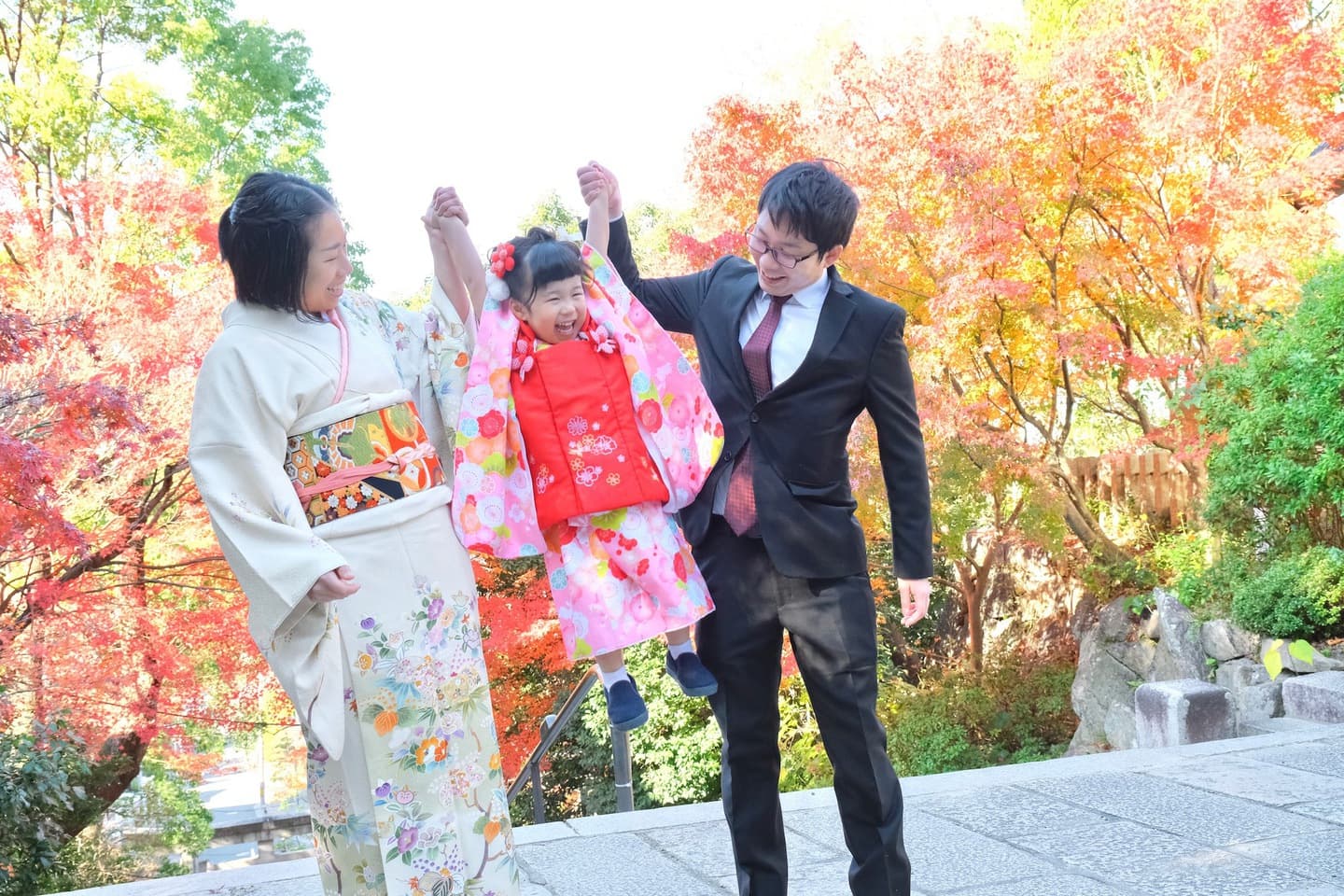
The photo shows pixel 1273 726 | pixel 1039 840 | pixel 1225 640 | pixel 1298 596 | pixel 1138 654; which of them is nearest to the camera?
pixel 1039 840

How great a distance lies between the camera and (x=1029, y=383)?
9.21 metres

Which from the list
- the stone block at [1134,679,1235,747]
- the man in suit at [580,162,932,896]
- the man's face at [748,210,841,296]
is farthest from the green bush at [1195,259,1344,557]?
the man's face at [748,210,841,296]

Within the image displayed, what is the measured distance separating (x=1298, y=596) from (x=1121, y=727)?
2062 mm

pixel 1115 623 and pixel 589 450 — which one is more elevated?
pixel 589 450

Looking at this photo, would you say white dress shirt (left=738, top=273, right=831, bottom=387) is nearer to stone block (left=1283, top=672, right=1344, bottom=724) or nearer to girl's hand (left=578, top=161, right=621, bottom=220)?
girl's hand (left=578, top=161, right=621, bottom=220)

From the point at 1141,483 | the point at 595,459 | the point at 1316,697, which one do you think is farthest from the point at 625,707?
the point at 1141,483

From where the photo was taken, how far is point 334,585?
1.92 m

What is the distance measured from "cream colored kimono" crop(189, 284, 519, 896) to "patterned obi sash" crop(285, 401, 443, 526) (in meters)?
0.02

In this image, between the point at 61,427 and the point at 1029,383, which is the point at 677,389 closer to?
the point at 61,427

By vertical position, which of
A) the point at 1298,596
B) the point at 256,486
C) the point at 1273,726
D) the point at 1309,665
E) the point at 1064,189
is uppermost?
the point at 1064,189

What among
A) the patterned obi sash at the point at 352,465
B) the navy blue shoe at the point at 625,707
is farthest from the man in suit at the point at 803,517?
the patterned obi sash at the point at 352,465

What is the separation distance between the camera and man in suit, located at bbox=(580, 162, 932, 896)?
226 cm

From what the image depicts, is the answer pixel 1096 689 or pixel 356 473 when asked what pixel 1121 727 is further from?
pixel 356 473

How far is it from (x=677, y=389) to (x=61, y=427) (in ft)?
13.3
